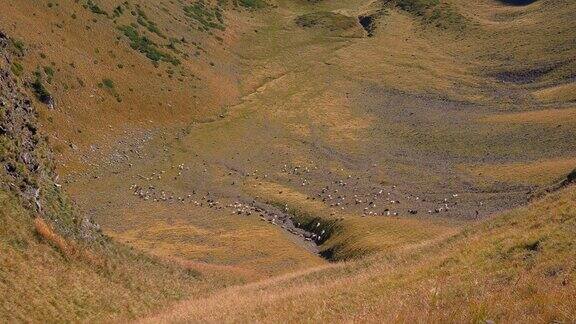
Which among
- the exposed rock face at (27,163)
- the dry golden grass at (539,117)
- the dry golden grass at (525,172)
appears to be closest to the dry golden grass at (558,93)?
the dry golden grass at (539,117)

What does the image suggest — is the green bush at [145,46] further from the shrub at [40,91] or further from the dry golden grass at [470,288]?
the dry golden grass at [470,288]

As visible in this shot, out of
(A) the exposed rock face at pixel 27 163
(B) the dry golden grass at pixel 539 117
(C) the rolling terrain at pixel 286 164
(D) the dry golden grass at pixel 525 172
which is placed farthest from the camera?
(B) the dry golden grass at pixel 539 117

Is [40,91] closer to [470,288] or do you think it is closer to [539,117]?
[470,288]

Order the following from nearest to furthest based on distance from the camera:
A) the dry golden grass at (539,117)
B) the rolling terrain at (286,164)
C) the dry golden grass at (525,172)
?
1. the rolling terrain at (286,164)
2. the dry golden grass at (525,172)
3. the dry golden grass at (539,117)

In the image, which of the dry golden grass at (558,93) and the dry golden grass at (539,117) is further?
the dry golden grass at (558,93)

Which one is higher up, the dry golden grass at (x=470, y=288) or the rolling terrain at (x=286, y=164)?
the dry golden grass at (x=470, y=288)

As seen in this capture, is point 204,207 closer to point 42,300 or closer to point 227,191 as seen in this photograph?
point 227,191

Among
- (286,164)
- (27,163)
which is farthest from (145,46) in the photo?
(27,163)
